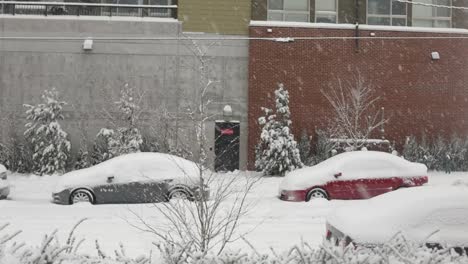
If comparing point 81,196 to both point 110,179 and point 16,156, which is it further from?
point 16,156

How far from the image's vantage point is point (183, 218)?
729 cm

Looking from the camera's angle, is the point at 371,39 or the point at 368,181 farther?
the point at 371,39

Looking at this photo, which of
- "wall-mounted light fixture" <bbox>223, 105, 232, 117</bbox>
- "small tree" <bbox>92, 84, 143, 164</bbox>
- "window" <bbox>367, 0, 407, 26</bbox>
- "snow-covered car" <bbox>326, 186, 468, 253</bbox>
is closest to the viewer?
"snow-covered car" <bbox>326, 186, 468, 253</bbox>

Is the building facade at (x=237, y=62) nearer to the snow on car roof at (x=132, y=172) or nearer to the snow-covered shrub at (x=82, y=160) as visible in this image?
the snow-covered shrub at (x=82, y=160)

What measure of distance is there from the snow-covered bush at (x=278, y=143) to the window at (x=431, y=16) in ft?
26.5

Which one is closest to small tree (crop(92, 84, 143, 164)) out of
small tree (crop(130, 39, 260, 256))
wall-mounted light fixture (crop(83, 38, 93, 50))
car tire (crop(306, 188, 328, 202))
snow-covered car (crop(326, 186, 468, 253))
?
wall-mounted light fixture (crop(83, 38, 93, 50))

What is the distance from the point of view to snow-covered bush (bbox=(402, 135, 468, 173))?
24.4m

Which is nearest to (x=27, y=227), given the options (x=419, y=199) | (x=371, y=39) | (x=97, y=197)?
(x=97, y=197)

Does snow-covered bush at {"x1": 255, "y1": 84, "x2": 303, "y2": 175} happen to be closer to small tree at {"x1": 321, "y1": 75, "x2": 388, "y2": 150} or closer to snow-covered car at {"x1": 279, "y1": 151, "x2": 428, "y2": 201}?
small tree at {"x1": 321, "y1": 75, "x2": 388, "y2": 150}

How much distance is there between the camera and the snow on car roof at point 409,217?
744cm

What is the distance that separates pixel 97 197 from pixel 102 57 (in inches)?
431

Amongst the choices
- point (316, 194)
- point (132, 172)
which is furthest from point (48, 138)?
point (316, 194)

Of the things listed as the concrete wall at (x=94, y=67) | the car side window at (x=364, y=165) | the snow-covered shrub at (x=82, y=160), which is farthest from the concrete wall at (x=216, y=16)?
the car side window at (x=364, y=165)

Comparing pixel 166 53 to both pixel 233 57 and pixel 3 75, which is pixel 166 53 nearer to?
pixel 233 57
